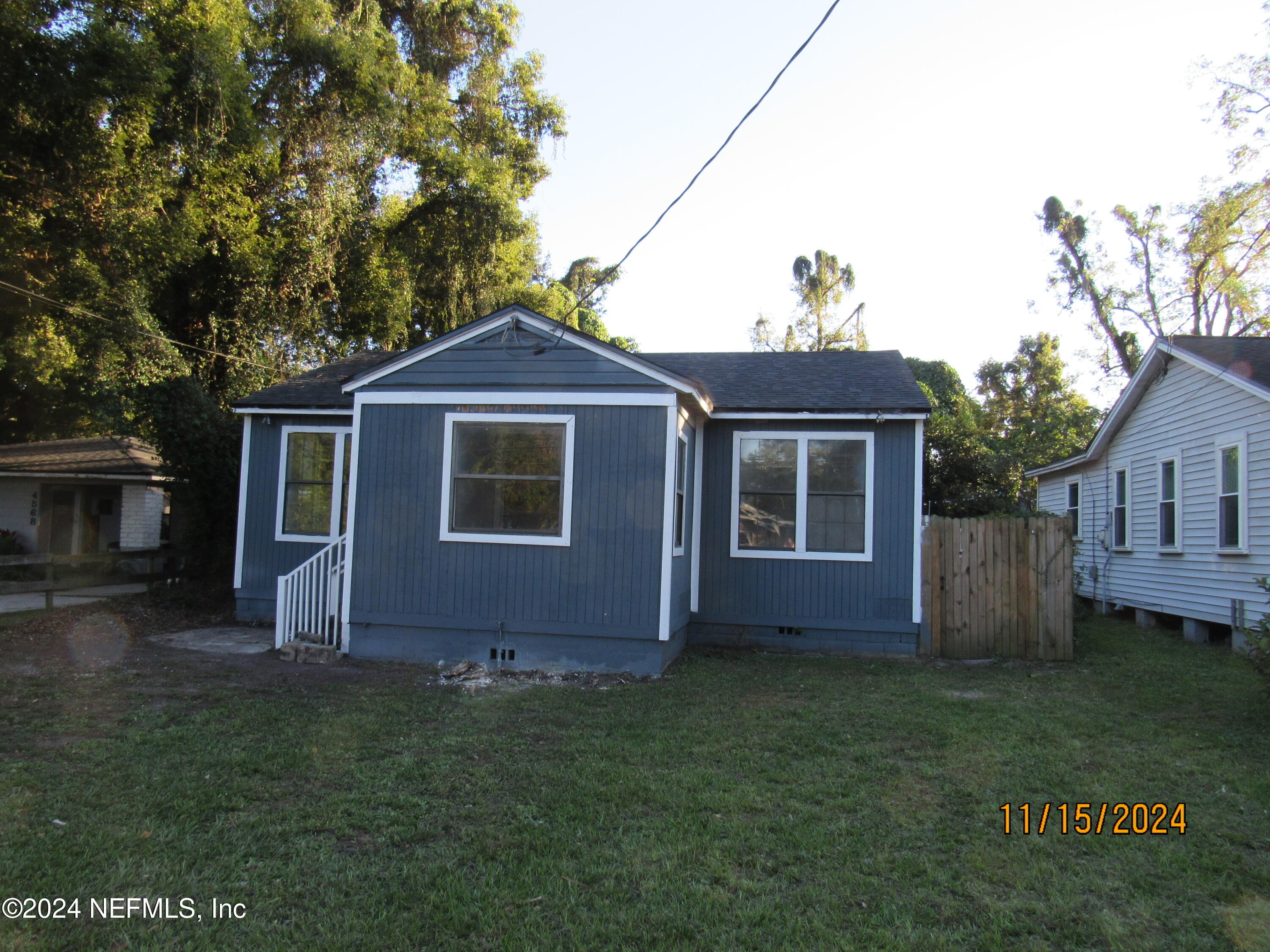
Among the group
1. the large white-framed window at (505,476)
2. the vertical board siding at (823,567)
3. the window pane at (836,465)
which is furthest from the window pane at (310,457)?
the window pane at (836,465)

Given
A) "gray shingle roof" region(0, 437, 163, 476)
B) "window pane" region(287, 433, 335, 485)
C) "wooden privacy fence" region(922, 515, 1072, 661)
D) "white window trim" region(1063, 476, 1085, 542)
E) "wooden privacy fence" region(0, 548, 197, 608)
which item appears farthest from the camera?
"gray shingle roof" region(0, 437, 163, 476)

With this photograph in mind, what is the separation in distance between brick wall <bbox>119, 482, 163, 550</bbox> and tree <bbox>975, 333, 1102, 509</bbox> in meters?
20.3

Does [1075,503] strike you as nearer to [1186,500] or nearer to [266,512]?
[1186,500]

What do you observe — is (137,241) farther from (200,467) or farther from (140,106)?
(200,467)

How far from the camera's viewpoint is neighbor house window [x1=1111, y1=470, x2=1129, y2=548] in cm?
1359

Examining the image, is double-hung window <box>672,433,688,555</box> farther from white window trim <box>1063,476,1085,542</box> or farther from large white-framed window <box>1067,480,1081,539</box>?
large white-framed window <box>1067,480,1081,539</box>

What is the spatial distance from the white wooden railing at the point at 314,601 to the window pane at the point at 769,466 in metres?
4.82

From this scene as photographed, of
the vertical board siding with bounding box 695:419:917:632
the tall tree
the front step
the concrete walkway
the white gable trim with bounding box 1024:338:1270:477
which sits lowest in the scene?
the concrete walkway

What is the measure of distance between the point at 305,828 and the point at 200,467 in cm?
1010

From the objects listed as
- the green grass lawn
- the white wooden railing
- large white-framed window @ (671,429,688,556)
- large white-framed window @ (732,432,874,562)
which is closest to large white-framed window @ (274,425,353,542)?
the white wooden railing

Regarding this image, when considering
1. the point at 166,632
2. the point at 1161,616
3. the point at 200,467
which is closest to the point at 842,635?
the point at 1161,616

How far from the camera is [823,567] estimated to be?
973 centimetres
